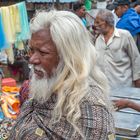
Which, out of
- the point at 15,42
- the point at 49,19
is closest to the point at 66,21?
the point at 49,19

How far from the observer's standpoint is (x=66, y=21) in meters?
1.98

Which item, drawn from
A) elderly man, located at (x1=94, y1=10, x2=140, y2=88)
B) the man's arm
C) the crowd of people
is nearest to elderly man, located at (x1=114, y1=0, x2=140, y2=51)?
elderly man, located at (x1=94, y1=10, x2=140, y2=88)

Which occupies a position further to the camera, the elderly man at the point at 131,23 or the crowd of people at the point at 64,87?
the elderly man at the point at 131,23

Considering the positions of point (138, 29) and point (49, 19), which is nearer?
point (49, 19)

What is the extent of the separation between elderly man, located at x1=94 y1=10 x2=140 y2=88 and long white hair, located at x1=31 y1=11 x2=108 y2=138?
305 centimetres

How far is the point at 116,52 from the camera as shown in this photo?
5.07 meters

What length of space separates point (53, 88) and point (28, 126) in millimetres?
218

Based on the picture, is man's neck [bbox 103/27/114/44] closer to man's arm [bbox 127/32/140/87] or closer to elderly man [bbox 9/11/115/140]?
man's arm [bbox 127/32/140/87]

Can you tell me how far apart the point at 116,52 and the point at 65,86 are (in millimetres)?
3170

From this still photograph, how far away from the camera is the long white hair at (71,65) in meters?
1.94

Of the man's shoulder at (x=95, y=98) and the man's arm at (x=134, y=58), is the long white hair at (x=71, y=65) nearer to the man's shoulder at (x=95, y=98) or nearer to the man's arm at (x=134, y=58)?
the man's shoulder at (x=95, y=98)

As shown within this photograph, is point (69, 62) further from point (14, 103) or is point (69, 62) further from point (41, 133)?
point (14, 103)

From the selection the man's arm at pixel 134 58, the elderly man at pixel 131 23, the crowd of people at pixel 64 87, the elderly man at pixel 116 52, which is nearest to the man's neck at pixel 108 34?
the elderly man at pixel 116 52

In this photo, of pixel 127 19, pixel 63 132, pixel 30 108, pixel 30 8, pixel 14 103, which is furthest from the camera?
pixel 30 8
